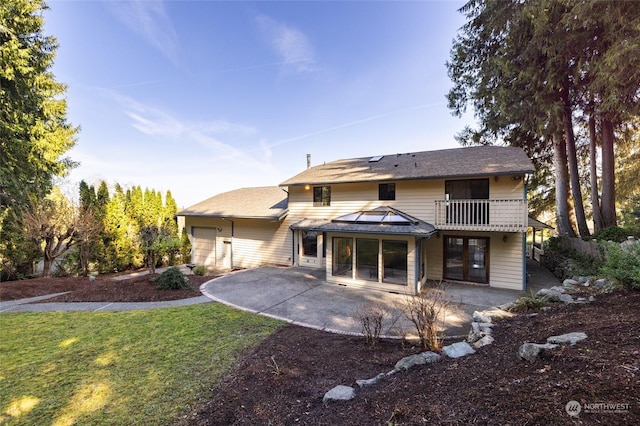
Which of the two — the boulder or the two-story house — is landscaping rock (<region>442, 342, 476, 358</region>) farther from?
the two-story house

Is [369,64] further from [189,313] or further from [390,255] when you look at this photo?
[189,313]

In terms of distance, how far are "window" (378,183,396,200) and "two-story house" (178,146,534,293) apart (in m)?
0.04

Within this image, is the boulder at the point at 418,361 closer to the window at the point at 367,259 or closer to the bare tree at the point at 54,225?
the window at the point at 367,259

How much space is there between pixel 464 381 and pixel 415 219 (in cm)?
824

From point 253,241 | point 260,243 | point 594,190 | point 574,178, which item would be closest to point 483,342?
point 260,243

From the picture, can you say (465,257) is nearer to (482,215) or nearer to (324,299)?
(482,215)

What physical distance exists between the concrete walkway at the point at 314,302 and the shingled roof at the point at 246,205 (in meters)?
4.17

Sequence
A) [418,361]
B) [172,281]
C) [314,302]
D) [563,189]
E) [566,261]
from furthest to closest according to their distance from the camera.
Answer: [563,189] → [566,261] → [172,281] → [314,302] → [418,361]

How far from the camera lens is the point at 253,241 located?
15156 mm

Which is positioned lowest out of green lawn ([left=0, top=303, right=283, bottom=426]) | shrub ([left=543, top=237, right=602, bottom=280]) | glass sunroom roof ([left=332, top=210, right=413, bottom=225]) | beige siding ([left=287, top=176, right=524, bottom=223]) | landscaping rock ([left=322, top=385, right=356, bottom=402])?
green lawn ([left=0, top=303, right=283, bottom=426])

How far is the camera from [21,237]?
1142cm

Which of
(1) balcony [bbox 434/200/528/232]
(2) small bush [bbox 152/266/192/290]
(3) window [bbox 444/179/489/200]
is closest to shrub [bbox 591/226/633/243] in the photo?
(1) balcony [bbox 434/200/528/232]

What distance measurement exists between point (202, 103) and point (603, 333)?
18.5 meters

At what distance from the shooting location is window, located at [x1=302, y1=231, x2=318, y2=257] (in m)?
13.4
